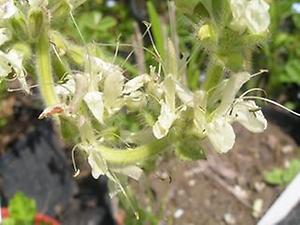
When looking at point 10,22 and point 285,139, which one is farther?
point 285,139

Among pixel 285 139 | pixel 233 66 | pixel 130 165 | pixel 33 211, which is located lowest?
pixel 285 139

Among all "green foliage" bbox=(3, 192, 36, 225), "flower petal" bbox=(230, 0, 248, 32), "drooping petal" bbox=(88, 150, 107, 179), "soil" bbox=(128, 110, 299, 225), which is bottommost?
"soil" bbox=(128, 110, 299, 225)

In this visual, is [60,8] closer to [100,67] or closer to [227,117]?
[100,67]

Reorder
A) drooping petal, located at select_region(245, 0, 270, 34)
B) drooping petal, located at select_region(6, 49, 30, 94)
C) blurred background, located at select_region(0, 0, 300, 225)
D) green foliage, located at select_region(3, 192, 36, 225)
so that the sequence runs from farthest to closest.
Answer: blurred background, located at select_region(0, 0, 300, 225), green foliage, located at select_region(3, 192, 36, 225), drooping petal, located at select_region(6, 49, 30, 94), drooping petal, located at select_region(245, 0, 270, 34)

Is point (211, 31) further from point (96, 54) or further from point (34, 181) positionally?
point (34, 181)

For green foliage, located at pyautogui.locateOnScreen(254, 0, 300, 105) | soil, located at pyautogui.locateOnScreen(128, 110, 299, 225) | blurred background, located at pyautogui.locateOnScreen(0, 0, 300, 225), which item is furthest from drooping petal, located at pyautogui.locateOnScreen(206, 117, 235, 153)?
green foliage, located at pyautogui.locateOnScreen(254, 0, 300, 105)

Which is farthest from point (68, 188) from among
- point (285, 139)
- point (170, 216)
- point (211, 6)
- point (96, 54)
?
point (211, 6)

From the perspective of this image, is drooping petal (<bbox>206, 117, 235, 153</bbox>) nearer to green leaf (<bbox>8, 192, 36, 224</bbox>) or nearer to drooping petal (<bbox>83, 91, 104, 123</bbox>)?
drooping petal (<bbox>83, 91, 104, 123</bbox>)
